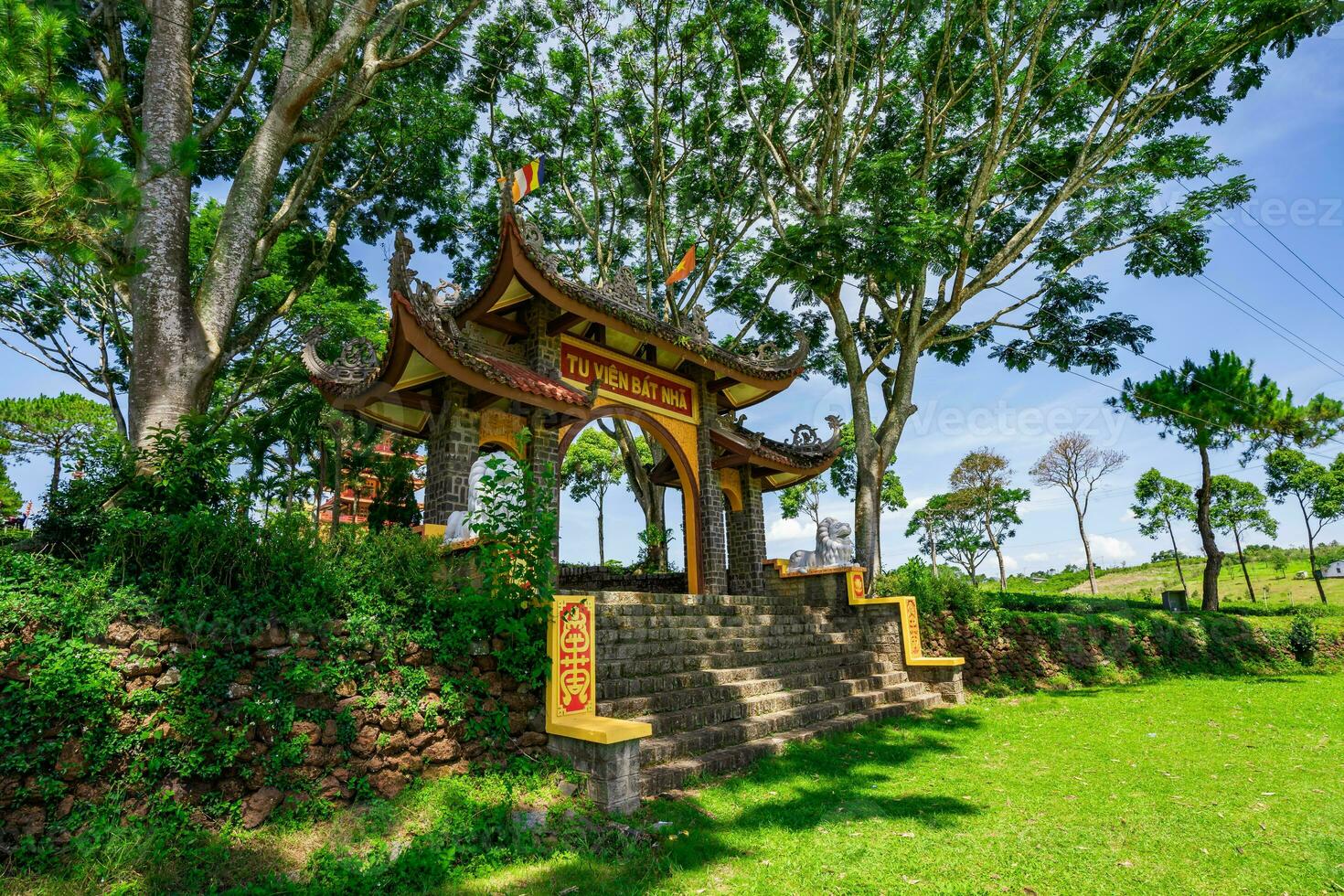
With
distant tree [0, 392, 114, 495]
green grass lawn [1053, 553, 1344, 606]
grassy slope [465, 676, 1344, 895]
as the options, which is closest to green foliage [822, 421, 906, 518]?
grassy slope [465, 676, 1344, 895]

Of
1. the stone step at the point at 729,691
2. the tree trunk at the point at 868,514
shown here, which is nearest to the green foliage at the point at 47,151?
the stone step at the point at 729,691

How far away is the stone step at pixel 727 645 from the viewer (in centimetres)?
688

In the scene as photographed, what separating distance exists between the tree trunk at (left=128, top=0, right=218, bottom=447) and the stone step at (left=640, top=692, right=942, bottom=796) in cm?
638

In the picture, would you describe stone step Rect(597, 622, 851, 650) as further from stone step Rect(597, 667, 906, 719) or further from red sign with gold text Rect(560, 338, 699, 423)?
red sign with gold text Rect(560, 338, 699, 423)

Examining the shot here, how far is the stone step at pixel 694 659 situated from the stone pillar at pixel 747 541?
2.74 m

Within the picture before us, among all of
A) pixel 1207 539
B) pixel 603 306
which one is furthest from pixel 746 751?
pixel 1207 539

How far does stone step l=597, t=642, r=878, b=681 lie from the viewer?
260 inches

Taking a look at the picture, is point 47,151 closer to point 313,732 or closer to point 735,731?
point 313,732

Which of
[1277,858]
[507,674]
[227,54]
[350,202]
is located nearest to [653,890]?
[507,674]

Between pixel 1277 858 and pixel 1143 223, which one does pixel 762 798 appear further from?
pixel 1143 223

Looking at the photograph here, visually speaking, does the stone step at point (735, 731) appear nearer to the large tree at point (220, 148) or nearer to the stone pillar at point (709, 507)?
the stone pillar at point (709, 507)

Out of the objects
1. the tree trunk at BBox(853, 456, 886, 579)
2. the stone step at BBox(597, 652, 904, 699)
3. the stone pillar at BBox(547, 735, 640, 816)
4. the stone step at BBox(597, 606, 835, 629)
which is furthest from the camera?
the tree trunk at BBox(853, 456, 886, 579)

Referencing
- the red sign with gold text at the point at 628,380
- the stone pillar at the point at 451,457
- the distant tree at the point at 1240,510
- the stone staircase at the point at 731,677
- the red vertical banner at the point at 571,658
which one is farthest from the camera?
the distant tree at the point at 1240,510

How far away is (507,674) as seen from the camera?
5.36 metres
